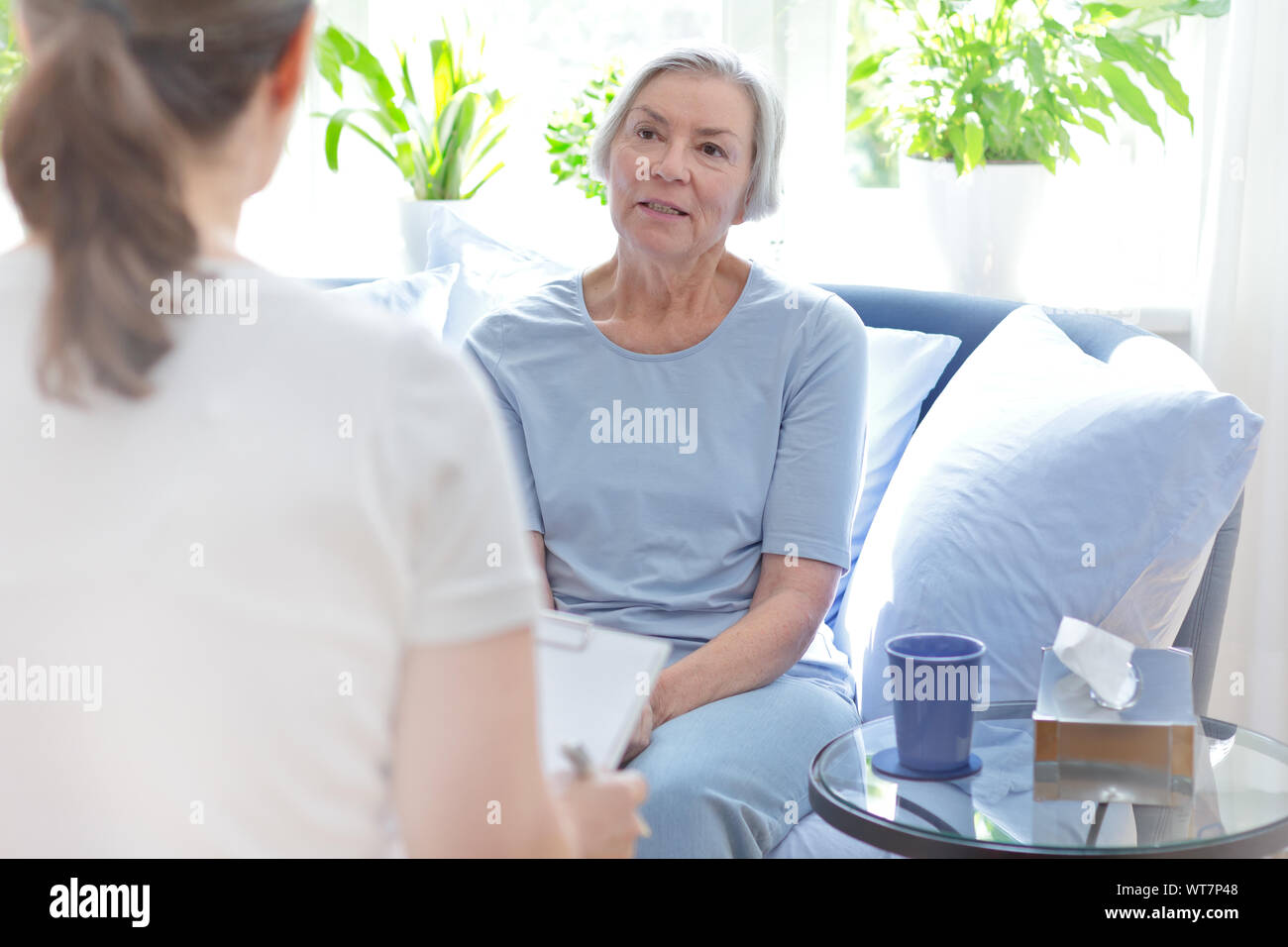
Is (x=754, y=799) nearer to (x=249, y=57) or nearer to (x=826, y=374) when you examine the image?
(x=826, y=374)

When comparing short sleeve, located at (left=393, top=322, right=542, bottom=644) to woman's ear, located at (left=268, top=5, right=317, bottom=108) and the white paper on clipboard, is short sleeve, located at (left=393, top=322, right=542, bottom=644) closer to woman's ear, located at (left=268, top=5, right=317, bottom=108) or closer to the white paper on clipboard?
woman's ear, located at (left=268, top=5, right=317, bottom=108)

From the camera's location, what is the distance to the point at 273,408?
2.11 feet

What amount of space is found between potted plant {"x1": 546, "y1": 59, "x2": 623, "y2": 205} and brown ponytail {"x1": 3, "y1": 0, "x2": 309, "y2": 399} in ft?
6.07

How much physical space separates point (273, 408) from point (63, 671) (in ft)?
0.58

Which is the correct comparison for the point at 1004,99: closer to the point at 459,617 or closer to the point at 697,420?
the point at 697,420

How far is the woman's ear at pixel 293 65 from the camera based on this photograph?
681 mm

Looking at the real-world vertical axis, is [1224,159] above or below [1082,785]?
above

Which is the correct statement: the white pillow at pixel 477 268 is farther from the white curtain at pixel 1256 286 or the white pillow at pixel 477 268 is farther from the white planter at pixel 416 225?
the white curtain at pixel 1256 286

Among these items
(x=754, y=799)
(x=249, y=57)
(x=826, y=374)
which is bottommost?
(x=754, y=799)

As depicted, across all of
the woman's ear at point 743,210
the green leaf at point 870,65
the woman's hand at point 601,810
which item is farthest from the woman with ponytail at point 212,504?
the green leaf at point 870,65

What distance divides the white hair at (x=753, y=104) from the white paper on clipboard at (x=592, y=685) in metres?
0.94

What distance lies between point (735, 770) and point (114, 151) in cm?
92

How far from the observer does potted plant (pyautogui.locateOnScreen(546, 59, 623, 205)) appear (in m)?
2.48

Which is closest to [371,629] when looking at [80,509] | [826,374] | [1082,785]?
[80,509]
